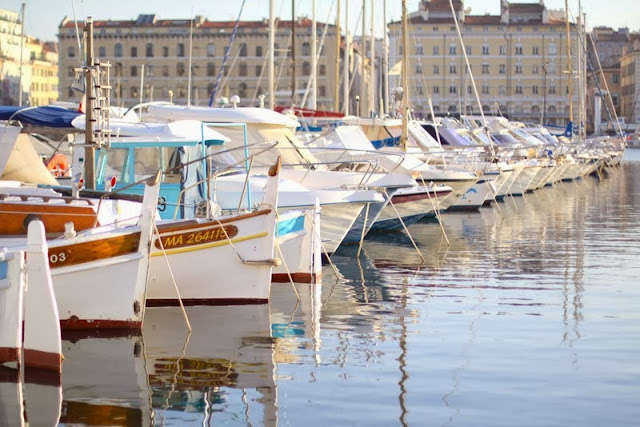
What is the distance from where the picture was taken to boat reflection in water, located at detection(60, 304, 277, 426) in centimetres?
1055

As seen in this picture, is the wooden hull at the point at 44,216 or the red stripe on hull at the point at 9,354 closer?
the red stripe on hull at the point at 9,354

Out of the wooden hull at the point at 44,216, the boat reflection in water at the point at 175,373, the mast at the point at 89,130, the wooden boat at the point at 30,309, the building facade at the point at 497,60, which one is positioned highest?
the building facade at the point at 497,60

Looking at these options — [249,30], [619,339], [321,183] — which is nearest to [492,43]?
[249,30]

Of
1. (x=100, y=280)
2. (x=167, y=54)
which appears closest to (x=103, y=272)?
(x=100, y=280)

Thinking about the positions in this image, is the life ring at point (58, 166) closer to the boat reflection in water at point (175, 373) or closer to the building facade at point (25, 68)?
the boat reflection in water at point (175, 373)

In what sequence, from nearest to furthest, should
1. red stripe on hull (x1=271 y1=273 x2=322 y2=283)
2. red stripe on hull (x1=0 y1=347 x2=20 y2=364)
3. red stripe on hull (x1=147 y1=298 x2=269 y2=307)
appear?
1. red stripe on hull (x1=0 y1=347 x2=20 y2=364)
2. red stripe on hull (x1=147 y1=298 x2=269 y2=307)
3. red stripe on hull (x1=271 y1=273 x2=322 y2=283)

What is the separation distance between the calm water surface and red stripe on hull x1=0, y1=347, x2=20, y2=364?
581 millimetres

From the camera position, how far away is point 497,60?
14250 cm

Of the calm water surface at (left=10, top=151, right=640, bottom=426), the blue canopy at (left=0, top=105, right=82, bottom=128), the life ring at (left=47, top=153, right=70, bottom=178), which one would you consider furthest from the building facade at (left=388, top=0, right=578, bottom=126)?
the calm water surface at (left=10, top=151, right=640, bottom=426)

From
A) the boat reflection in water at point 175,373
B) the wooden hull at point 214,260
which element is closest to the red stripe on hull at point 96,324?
the boat reflection in water at point 175,373

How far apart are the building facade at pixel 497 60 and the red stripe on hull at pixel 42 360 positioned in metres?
127

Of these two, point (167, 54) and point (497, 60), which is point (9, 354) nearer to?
point (167, 54)

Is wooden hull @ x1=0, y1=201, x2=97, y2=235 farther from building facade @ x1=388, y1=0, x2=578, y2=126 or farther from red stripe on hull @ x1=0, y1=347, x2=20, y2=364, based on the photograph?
building facade @ x1=388, y1=0, x2=578, y2=126

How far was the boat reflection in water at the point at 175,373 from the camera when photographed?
1055 cm
